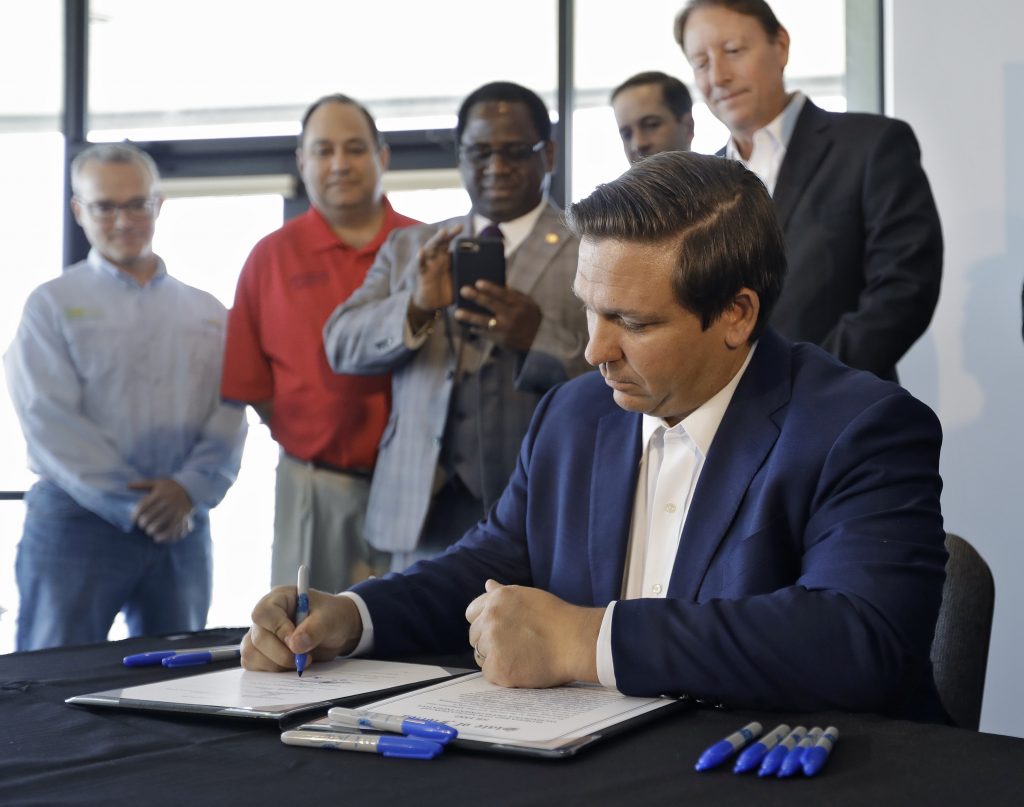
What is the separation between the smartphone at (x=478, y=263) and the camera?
294 cm

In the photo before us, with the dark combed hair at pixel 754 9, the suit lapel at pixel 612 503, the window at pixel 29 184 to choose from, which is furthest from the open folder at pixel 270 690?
the window at pixel 29 184

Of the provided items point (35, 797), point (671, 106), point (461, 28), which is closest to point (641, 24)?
point (461, 28)

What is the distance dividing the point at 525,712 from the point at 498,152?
2122 millimetres

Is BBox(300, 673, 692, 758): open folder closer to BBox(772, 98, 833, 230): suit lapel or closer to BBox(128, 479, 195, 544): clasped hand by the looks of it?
BBox(772, 98, 833, 230): suit lapel

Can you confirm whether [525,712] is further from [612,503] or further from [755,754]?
[612,503]

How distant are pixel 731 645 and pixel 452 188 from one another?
158 inches

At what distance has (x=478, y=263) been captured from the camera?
294cm

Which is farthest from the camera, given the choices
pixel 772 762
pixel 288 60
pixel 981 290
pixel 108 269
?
A: pixel 288 60

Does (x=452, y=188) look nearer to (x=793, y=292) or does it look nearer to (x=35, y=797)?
(x=793, y=292)

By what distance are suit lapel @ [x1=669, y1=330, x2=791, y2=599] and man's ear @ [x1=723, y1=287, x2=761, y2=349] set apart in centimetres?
6

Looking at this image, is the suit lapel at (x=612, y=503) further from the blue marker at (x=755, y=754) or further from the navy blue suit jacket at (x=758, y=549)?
the blue marker at (x=755, y=754)

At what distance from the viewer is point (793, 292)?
2.79 m

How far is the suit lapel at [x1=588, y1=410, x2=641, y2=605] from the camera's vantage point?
168 cm

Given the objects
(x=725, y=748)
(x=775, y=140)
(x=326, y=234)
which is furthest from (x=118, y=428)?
(x=725, y=748)
